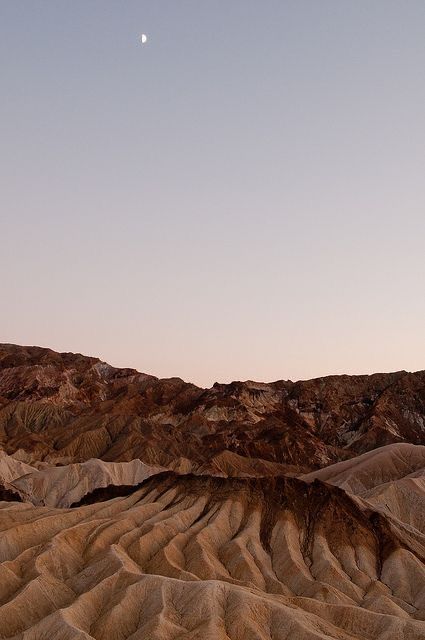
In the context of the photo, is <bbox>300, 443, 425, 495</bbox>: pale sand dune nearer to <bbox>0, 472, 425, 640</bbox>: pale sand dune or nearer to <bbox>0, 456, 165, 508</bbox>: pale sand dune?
<bbox>0, 456, 165, 508</bbox>: pale sand dune

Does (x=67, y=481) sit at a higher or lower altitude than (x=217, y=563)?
higher

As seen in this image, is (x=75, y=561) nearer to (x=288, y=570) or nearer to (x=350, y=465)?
(x=288, y=570)

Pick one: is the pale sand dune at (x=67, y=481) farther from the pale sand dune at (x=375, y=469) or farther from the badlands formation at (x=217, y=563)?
the pale sand dune at (x=375, y=469)

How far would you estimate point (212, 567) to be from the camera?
77.3 m

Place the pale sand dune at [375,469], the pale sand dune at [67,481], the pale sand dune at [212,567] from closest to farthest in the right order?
the pale sand dune at [212,567], the pale sand dune at [67,481], the pale sand dune at [375,469]

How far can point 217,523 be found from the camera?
9306 centimetres

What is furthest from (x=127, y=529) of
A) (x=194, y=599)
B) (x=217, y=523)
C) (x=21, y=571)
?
(x=194, y=599)

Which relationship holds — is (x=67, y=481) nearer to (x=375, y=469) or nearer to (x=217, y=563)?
(x=375, y=469)

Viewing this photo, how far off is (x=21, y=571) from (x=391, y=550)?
154 ft

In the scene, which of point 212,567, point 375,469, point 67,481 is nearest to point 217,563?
point 212,567

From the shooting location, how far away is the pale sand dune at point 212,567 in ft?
179

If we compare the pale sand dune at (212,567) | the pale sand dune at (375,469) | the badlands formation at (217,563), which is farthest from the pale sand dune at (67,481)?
the pale sand dune at (375,469)

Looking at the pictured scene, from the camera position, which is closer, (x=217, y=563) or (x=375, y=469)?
(x=217, y=563)

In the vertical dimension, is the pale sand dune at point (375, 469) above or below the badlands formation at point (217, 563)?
above
